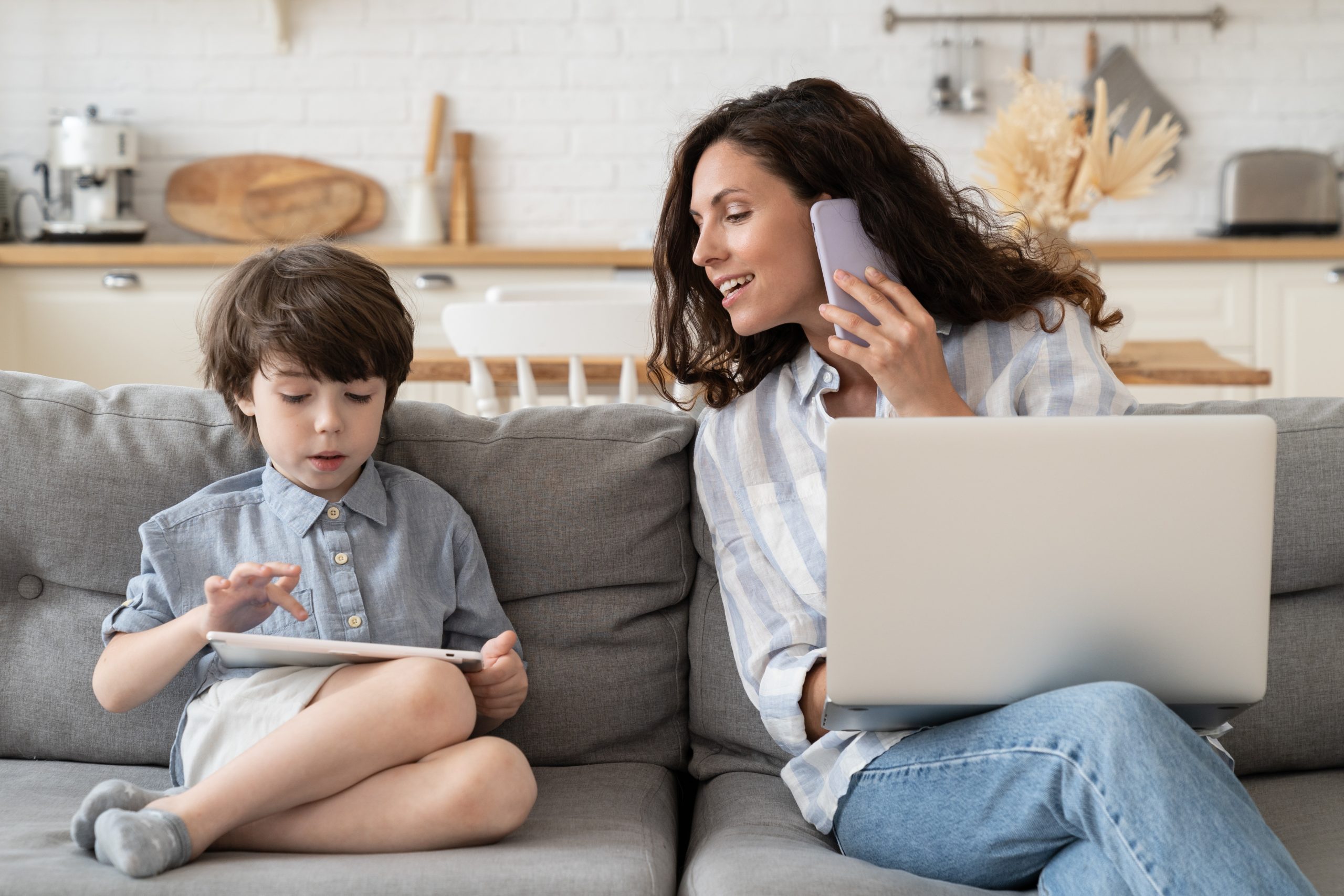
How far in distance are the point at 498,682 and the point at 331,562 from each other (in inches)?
9.3

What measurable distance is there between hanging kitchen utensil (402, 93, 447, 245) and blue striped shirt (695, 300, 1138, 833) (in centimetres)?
263

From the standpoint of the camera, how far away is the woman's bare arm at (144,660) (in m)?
1.25

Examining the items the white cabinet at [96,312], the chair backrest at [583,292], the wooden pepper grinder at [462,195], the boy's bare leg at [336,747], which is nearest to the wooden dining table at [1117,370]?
the chair backrest at [583,292]

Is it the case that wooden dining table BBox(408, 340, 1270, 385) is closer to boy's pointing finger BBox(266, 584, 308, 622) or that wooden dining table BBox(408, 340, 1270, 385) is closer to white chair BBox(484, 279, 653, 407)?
white chair BBox(484, 279, 653, 407)

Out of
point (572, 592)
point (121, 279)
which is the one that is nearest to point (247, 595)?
point (572, 592)

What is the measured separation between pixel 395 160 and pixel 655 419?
109 inches

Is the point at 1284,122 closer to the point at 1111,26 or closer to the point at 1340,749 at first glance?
the point at 1111,26

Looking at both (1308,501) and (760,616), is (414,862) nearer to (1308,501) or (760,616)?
(760,616)

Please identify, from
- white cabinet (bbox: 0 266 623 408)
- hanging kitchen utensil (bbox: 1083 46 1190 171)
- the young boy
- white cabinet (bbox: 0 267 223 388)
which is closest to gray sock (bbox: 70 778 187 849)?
the young boy

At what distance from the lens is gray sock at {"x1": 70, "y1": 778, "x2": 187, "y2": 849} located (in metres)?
1.13

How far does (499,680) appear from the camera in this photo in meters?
1.30

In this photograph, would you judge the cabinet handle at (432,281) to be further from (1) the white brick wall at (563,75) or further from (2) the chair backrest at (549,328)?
(2) the chair backrest at (549,328)

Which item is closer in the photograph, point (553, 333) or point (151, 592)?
point (151, 592)

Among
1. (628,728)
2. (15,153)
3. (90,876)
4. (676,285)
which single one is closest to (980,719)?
(628,728)
